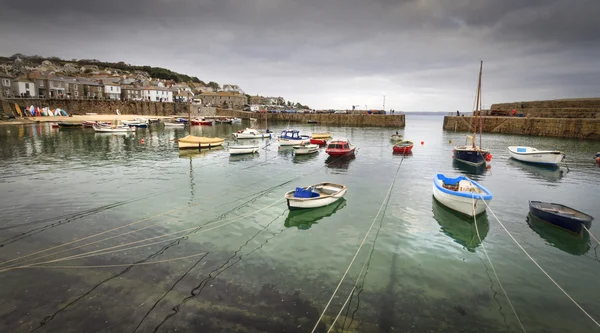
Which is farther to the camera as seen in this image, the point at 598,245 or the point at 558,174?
the point at 558,174

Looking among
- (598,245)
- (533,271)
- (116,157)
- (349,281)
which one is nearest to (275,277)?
(349,281)

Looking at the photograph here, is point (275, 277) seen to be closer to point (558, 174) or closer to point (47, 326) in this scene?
point (47, 326)

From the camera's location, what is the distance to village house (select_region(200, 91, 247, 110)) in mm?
151625

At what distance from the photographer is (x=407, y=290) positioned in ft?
34.9

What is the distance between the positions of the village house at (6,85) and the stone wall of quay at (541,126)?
142383mm

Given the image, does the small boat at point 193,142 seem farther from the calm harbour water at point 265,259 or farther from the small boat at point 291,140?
the calm harbour water at point 265,259

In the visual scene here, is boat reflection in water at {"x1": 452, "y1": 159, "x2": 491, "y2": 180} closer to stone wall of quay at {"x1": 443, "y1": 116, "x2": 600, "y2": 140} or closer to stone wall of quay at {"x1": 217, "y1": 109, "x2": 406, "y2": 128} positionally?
stone wall of quay at {"x1": 443, "y1": 116, "x2": 600, "y2": 140}

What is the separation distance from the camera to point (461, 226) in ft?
55.8

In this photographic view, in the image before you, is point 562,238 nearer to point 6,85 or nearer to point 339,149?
point 339,149

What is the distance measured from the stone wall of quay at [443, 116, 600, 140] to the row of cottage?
3545 inches

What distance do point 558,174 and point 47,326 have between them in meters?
42.5

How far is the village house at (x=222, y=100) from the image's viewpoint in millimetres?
151625

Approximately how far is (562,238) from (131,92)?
150093mm

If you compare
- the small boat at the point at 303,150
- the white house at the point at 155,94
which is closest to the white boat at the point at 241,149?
the small boat at the point at 303,150
